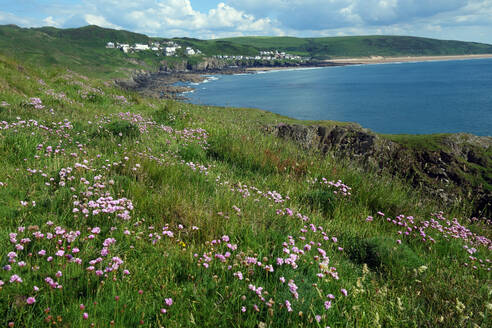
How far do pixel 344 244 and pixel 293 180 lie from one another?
264 centimetres

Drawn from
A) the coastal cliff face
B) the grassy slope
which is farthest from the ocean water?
the grassy slope

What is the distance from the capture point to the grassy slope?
270 cm

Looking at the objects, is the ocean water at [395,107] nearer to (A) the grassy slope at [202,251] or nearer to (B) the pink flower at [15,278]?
(A) the grassy slope at [202,251]

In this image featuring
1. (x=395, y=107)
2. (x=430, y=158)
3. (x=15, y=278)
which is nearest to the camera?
(x=15, y=278)

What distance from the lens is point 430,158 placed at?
11.6m

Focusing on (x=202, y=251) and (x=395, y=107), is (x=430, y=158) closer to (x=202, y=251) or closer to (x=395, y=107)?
(x=202, y=251)

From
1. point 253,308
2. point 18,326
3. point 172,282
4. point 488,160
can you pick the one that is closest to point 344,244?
point 253,308

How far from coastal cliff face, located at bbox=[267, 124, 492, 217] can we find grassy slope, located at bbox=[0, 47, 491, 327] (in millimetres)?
3095

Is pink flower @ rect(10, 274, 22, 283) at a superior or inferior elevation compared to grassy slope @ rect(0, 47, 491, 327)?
superior

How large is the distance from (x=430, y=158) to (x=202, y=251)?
11309 millimetres

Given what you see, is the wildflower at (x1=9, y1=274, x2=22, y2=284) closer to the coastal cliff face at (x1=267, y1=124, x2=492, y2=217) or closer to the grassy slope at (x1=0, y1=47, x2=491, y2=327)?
the grassy slope at (x1=0, y1=47, x2=491, y2=327)

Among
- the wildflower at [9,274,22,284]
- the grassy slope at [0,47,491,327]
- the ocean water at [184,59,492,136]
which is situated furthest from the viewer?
the ocean water at [184,59,492,136]

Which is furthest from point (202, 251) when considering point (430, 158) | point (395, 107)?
point (395, 107)

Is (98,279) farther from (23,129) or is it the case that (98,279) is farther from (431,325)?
(23,129)
